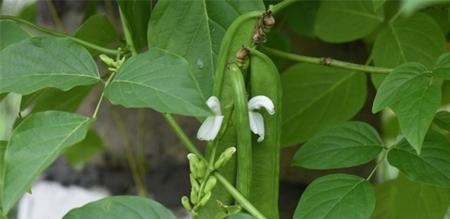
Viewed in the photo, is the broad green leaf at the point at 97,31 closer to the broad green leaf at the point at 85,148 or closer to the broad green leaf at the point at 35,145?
the broad green leaf at the point at 35,145

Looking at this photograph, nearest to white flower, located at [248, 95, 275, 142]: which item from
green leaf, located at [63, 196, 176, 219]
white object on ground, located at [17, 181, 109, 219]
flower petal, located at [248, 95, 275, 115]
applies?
flower petal, located at [248, 95, 275, 115]

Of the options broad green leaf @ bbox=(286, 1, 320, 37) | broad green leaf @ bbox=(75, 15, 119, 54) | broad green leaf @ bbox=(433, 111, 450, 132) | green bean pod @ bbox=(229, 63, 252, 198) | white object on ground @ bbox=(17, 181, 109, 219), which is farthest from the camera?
white object on ground @ bbox=(17, 181, 109, 219)

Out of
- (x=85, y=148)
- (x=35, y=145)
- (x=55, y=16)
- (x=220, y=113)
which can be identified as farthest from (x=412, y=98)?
(x=55, y=16)

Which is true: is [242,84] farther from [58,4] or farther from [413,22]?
[58,4]

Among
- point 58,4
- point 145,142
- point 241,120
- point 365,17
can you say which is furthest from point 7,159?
point 58,4

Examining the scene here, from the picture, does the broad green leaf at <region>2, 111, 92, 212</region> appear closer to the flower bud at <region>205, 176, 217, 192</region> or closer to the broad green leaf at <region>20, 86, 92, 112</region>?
the flower bud at <region>205, 176, 217, 192</region>
